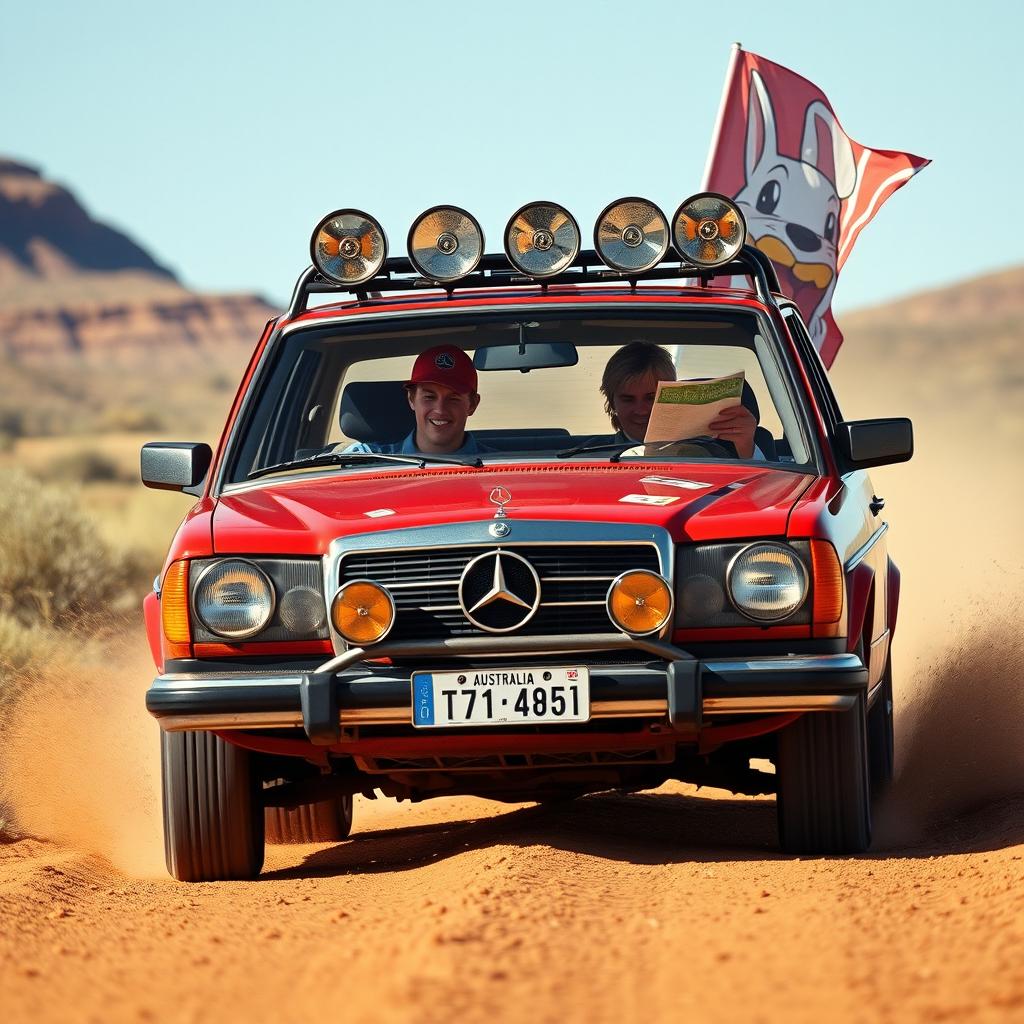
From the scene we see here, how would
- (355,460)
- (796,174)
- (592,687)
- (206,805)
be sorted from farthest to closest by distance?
1. (796,174)
2. (355,460)
3. (206,805)
4. (592,687)

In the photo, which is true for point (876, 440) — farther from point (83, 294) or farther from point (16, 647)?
point (83, 294)

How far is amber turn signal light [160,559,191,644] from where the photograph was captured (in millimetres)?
5496

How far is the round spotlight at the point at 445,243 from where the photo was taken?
21.8 feet

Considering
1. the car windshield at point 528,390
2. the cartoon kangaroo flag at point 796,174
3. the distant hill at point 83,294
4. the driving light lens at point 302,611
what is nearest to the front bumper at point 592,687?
the driving light lens at point 302,611

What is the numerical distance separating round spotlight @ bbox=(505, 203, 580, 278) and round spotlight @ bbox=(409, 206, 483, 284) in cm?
13

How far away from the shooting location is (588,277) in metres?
7.06

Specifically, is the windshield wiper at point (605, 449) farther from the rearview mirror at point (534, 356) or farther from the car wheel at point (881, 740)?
the car wheel at point (881, 740)

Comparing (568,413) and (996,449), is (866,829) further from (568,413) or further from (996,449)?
(996,449)

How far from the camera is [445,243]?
22.1 feet

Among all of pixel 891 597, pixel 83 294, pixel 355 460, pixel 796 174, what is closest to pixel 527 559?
pixel 355 460

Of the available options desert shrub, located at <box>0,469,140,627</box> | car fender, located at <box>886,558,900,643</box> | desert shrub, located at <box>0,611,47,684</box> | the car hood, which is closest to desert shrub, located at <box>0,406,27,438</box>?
desert shrub, located at <box>0,469,140,627</box>

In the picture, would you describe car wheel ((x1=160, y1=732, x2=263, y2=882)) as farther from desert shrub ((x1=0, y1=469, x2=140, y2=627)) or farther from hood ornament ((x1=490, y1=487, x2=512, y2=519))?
desert shrub ((x1=0, y1=469, x2=140, y2=627))

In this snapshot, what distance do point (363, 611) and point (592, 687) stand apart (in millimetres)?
690

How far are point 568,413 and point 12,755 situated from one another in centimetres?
343
